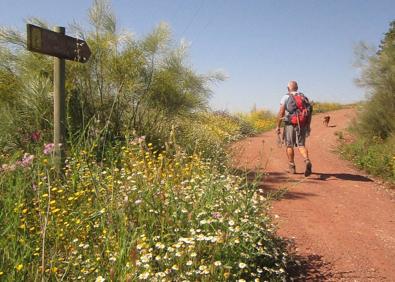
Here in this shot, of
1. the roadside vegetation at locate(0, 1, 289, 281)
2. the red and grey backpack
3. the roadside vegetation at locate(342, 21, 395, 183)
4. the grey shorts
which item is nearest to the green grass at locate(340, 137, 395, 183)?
the roadside vegetation at locate(342, 21, 395, 183)

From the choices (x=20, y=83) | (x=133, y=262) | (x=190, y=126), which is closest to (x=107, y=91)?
(x=20, y=83)

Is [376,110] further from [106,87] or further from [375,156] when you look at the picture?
[106,87]

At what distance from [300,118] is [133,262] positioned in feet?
18.0

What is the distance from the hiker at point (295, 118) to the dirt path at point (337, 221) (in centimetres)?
56

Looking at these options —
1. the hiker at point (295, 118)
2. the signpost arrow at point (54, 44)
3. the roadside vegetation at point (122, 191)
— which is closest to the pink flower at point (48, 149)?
the roadside vegetation at point (122, 191)

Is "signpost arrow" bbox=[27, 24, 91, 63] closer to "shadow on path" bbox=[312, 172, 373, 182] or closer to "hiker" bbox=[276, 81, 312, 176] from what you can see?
"hiker" bbox=[276, 81, 312, 176]

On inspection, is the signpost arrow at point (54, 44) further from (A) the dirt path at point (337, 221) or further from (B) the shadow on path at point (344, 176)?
(B) the shadow on path at point (344, 176)

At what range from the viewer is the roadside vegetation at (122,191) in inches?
105

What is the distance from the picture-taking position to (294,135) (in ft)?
24.1

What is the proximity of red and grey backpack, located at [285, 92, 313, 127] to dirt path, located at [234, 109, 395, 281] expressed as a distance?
3.53 feet

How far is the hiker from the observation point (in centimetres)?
713

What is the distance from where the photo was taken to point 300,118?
23.4 ft

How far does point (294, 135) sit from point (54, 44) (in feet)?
15.5

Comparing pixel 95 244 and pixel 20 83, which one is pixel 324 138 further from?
pixel 95 244
